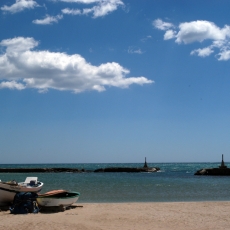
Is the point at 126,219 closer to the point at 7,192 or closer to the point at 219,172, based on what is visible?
the point at 7,192

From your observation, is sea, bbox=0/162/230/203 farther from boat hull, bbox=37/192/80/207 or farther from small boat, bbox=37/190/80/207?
boat hull, bbox=37/192/80/207

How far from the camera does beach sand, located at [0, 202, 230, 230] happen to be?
46.8 feet

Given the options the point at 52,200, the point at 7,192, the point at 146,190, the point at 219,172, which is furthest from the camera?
the point at 219,172

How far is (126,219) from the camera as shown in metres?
16.1

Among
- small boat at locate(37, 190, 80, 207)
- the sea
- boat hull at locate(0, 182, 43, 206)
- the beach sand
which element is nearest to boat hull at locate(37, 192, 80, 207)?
small boat at locate(37, 190, 80, 207)

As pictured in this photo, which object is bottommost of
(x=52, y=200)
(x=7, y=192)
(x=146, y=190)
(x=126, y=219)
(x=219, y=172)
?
(x=219, y=172)

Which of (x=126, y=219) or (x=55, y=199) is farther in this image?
(x=55, y=199)

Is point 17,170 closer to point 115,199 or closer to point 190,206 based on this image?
point 115,199

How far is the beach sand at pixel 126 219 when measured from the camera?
14.3 metres

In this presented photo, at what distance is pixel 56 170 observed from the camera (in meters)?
101

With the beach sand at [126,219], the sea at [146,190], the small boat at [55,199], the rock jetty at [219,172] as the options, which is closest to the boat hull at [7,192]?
the beach sand at [126,219]

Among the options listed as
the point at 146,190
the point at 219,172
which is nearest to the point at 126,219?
the point at 146,190

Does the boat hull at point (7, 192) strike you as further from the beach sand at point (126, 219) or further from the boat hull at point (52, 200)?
the boat hull at point (52, 200)

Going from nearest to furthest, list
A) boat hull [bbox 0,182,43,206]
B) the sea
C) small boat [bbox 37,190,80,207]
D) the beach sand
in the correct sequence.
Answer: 1. the beach sand
2. small boat [bbox 37,190,80,207]
3. boat hull [bbox 0,182,43,206]
4. the sea
